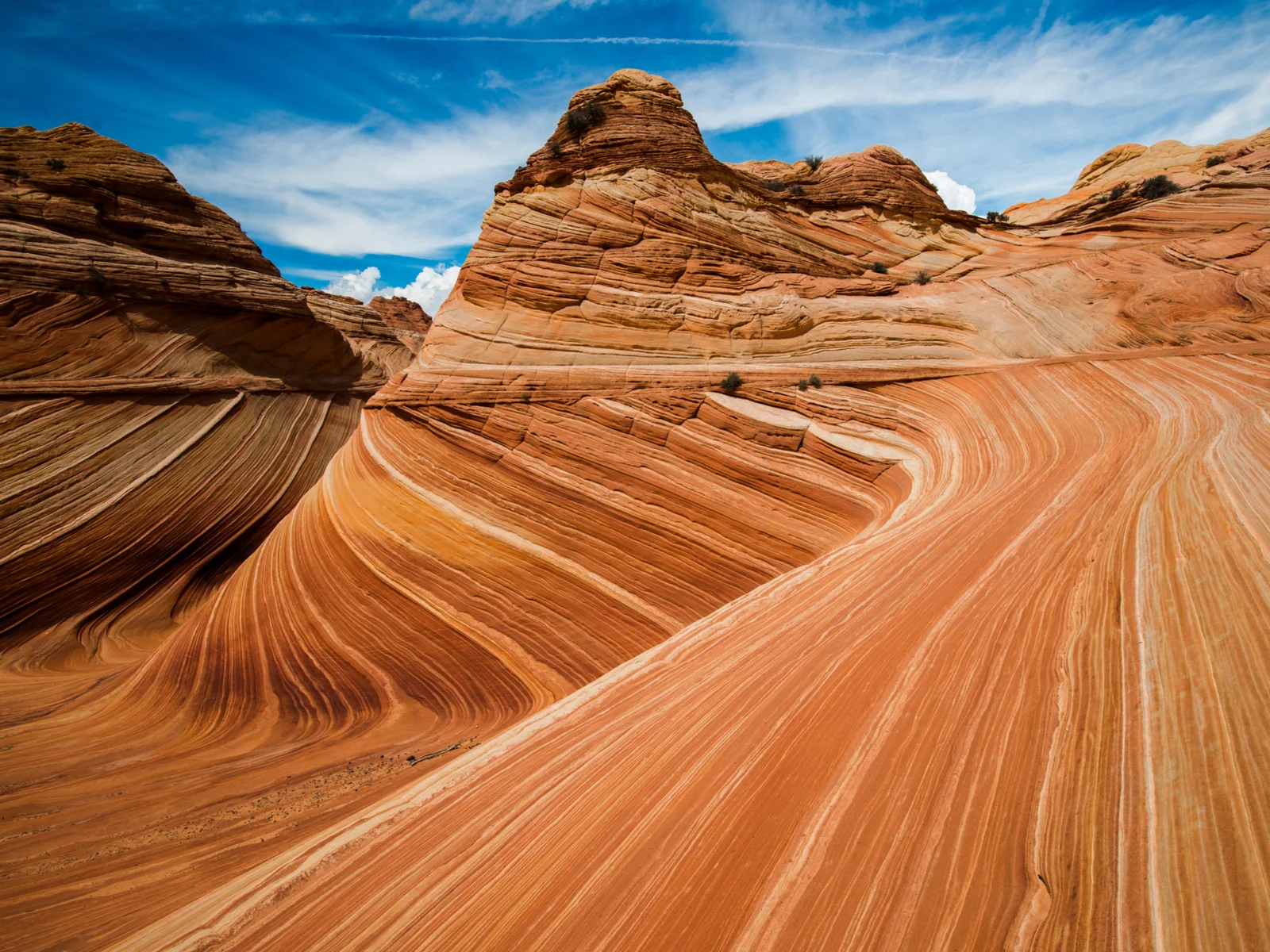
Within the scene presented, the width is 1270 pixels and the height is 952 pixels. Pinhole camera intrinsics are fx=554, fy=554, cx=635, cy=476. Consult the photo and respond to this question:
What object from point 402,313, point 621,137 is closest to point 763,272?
point 621,137

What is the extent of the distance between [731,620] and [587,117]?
1159cm

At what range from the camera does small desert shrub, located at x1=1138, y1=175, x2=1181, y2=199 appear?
1381cm

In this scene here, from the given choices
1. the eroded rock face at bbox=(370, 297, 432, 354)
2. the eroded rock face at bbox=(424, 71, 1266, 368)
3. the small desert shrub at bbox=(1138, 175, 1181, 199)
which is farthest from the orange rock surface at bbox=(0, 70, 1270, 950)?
the eroded rock face at bbox=(370, 297, 432, 354)

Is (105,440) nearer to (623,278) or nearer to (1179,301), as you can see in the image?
(623,278)

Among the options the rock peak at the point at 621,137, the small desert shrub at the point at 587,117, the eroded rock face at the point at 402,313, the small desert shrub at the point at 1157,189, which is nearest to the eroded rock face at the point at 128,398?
the rock peak at the point at 621,137

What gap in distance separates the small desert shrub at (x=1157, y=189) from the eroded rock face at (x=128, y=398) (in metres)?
24.8

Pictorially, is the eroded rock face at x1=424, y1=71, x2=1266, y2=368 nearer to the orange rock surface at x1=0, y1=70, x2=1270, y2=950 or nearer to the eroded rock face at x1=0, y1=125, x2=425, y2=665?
the orange rock surface at x1=0, y1=70, x2=1270, y2=950

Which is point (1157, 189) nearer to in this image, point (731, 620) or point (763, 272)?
point (763, 272)

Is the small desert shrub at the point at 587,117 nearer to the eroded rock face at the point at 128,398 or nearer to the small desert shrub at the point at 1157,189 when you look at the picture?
the eroded rock face at the point at 128,398

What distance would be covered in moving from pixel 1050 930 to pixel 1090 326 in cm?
1113

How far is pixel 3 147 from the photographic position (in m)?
15.1

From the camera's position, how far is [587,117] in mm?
11945

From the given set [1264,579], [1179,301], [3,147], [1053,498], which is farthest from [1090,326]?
[3,147]

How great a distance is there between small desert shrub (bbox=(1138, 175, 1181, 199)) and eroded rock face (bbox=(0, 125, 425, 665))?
2485 centimetres
